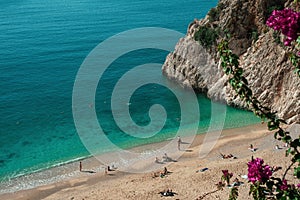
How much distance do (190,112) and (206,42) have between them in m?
10.2

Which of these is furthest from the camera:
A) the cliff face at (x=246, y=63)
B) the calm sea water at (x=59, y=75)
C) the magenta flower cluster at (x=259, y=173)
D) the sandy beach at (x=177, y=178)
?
the cliff face at (x=246, y=63)

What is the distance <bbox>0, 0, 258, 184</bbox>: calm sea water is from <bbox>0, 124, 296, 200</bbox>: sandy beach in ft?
11.4

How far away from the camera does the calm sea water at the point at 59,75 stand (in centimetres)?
3753

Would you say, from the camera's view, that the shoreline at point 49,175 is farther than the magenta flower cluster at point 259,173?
Yes

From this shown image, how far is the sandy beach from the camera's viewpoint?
2772 centimetres

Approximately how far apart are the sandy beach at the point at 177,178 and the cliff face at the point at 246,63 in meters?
5.27

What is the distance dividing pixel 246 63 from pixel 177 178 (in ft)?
59.9

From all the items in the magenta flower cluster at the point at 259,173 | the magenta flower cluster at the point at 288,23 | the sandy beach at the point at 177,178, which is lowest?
the sandy beach at the point at 177,178

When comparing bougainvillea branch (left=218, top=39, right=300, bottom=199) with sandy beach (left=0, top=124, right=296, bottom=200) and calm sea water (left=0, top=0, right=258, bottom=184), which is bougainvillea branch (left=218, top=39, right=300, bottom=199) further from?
calm sea water (left=0, top=0, right=258, bottom=184)

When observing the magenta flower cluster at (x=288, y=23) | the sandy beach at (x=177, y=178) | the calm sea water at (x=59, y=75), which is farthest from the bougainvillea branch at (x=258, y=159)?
the calm sea water at (x=59, y=75)

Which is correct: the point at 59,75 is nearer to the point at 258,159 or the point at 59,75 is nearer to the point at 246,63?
the point at 246,63

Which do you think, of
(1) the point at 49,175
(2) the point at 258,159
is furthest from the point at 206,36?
(2) the point at 258,159

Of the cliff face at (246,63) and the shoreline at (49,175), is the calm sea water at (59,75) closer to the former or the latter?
the shoreline at (49,175)

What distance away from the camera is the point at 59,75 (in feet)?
186
